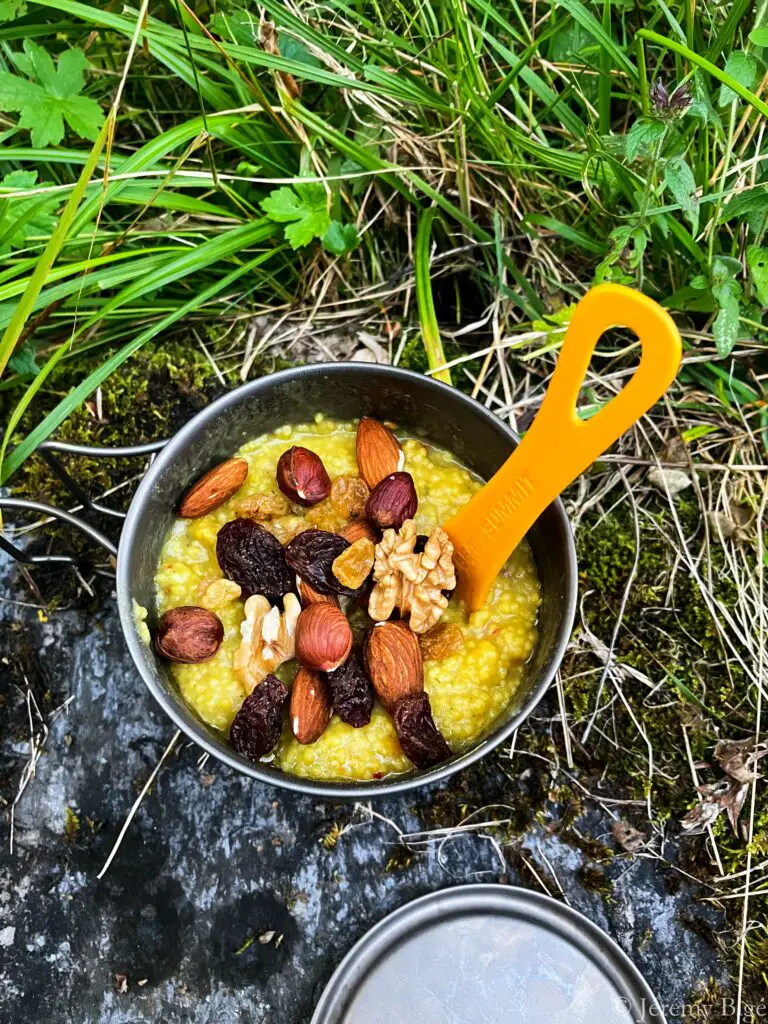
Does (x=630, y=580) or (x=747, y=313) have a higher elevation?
(x=747, y=313)

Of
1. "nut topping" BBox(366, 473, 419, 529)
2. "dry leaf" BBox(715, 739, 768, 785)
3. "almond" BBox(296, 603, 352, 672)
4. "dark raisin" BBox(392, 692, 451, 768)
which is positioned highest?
"nut topping" BBox(366, 473, 419, 529)

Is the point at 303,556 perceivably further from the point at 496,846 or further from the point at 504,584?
the point at 496,846

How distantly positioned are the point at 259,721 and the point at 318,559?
0.30 meters

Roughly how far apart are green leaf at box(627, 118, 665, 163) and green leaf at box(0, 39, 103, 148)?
1.02m

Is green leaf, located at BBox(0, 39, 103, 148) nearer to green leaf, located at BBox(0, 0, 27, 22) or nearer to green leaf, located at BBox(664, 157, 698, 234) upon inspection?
green leaf, located at BBox(0, 0, 27, 22)

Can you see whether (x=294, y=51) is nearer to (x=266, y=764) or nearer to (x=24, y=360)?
(x=24, y=360)

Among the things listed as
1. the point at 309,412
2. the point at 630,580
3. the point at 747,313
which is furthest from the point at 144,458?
the point at 747,313

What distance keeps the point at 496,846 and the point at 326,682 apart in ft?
1.78

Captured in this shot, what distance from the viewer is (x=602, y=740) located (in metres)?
1.81

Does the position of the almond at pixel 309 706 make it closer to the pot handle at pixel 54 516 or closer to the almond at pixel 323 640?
the almond at pixel 323 640

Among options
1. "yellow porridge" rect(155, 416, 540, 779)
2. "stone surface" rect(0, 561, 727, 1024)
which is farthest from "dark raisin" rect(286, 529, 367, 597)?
"stone surface" rect(0, 561, 727, 1024)

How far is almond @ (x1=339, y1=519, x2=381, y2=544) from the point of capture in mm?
1619

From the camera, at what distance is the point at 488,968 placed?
1686mm

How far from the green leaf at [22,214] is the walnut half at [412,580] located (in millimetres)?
917
